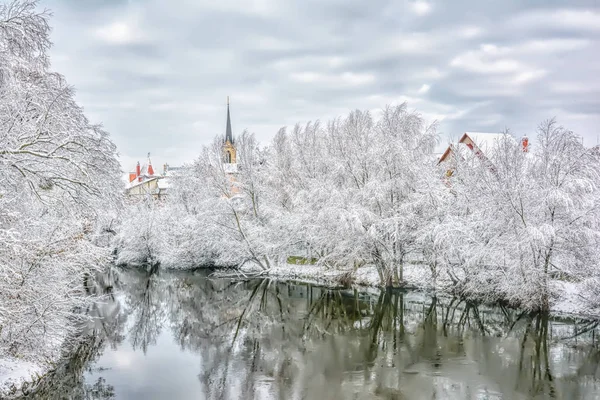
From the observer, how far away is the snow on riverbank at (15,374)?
9.63 metres

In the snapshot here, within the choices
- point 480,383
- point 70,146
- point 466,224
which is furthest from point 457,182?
point 70,146

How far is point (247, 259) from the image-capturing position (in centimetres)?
3172

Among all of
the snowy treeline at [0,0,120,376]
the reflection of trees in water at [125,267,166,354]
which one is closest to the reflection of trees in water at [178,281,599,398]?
the reflection of trees in water at [125,267,166,354]

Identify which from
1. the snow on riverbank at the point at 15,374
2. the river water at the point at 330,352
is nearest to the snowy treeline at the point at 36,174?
the snow on riverbank at the point at 15,374

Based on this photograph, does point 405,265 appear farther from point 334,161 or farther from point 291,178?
point 291,178

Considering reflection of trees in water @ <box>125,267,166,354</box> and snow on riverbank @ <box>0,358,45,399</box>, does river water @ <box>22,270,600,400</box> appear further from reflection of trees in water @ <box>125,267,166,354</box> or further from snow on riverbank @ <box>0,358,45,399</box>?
snow on riverbank @ <box>0,358,45,399</box>

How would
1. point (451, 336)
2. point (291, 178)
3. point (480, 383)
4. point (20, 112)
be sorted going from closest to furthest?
point (20, 112) → point (480, 383) → point (451, 336) → point (291, 178)

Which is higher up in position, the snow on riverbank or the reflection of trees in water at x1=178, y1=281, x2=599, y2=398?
the snow on riverbank

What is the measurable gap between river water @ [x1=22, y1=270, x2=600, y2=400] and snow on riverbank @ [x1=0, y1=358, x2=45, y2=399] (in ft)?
1.32

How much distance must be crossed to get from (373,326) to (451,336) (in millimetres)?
2840

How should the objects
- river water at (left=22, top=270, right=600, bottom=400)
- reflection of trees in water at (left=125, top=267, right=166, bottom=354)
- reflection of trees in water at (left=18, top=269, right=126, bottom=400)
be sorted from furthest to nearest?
reflection of trees in water at (left=125, top=267, right=166, bottom=354) < river water at (left=22, top=270, right=600, bottom=400) < reflection of trees in water at (left=18, top=269, right=126, bottom=400)

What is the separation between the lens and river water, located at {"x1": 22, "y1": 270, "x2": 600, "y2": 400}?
10.8 metres

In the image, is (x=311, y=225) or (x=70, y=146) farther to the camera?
(x=311, y=225)

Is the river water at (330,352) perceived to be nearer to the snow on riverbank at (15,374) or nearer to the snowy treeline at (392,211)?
the snow on riverbank at (15,374)
